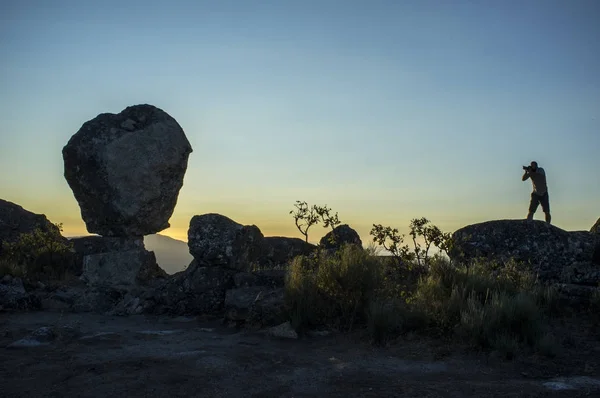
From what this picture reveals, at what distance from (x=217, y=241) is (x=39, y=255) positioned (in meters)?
6.81

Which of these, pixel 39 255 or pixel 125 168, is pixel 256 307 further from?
pixel 39 255

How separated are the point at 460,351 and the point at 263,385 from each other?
103 inches

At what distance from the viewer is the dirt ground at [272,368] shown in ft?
16.4

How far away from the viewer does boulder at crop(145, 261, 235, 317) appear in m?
9.79

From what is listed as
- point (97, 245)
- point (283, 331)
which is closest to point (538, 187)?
point (283, 331)

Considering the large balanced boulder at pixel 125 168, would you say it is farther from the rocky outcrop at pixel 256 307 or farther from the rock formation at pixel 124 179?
the rocky outcrop at pixel 256 307

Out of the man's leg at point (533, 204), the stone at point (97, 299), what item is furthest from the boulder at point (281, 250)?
the man's leg at point (533, 204)

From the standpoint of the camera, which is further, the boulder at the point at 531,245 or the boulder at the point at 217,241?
the boulder at the point at 531,245

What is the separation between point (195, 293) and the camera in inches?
392

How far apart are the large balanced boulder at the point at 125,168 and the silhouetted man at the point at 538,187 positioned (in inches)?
338

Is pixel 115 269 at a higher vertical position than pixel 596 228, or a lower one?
lower

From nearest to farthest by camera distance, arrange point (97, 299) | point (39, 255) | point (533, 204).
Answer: point (97, 299) < point (533, 204) < point (39, 255)

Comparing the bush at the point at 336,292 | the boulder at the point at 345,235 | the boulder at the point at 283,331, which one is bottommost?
the boulder at the point at 283,331

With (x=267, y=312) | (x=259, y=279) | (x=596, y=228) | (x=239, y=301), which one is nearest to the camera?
(x=267, y=312)
